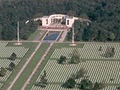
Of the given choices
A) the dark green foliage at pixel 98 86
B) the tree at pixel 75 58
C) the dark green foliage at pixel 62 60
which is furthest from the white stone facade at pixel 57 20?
the dark green foliage at pixel 98 86

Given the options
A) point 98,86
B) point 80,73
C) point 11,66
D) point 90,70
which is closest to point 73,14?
point 90,70

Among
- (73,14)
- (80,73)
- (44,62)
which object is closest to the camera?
(80,73)

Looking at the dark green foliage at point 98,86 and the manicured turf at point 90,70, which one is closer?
the dark green foliage at point 98,86

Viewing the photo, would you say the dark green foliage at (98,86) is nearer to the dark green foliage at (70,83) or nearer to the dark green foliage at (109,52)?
the dark green foliage at (70,83)

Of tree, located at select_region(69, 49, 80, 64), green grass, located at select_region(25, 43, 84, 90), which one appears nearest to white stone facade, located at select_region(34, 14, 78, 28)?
green grass, located at select_region(25, 43, 84, 90)

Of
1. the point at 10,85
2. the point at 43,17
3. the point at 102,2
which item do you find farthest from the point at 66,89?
the point at 102,2

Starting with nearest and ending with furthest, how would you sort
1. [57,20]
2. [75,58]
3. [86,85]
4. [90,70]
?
[86,85] < [90,70] < [75,58] < [57,20]

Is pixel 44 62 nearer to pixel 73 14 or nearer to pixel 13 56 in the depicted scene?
pixel 13 56

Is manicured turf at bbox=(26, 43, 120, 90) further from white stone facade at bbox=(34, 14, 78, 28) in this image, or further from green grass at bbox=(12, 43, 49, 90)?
white stone facade at bbox=(34, 14, 78, 28)
